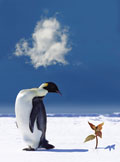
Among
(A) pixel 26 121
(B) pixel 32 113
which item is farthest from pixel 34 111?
(A) pixel 26 121

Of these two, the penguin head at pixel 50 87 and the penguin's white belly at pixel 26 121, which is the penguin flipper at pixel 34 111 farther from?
the penguin head at pixel 50 87

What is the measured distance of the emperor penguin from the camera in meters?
5.84

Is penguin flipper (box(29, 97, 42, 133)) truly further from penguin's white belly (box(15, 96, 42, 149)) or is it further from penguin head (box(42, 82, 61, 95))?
penguin head (box(42, 82, 61, 95))

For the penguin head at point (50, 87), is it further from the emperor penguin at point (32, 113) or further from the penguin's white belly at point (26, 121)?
the penguin's white belly at point (26, 121)

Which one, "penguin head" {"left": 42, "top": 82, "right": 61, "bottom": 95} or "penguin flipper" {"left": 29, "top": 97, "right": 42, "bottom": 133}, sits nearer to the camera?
"penguin flipper" {"left": 29, "top": 97, "right": 42, "bottom": 133}

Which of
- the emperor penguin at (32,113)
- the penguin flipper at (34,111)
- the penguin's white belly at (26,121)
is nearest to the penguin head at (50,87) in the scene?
the emperor penguin at (32,113)

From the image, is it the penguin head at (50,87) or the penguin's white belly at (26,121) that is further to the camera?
the penguin head at (50,87)

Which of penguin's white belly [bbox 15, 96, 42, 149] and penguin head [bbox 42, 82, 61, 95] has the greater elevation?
penguin head [bbox 42, 82, 61, 95]

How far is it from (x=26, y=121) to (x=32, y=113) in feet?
0.63

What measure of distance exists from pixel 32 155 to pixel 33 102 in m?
0.97

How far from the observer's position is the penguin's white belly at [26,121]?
5.84 meters

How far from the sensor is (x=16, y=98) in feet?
19.7

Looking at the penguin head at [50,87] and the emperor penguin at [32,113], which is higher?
the penguin head at [50,87]

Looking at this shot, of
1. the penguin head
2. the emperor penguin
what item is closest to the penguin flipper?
the emperor penguin
